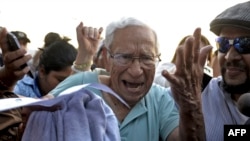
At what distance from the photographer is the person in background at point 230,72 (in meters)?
1.94

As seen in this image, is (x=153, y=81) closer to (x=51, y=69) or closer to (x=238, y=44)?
(x=238, y=44)

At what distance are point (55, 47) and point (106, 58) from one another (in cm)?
136

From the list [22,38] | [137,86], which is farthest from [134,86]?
[22,38]

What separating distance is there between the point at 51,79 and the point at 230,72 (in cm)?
165

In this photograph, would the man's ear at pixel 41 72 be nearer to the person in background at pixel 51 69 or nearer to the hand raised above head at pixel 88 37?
the person in background at pixel 51 69

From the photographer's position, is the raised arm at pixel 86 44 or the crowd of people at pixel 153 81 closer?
the crowd of people at pixel 153 81

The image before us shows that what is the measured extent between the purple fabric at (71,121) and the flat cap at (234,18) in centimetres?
102

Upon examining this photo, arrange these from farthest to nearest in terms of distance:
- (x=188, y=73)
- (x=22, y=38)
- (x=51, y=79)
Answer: (x=22, y=38)
(x=51, y=79)
(x=188, y=73)

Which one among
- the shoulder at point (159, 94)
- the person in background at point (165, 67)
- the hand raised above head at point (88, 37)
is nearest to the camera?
the shoulder at point (159, 94)

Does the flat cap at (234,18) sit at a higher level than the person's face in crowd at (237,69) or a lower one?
higher

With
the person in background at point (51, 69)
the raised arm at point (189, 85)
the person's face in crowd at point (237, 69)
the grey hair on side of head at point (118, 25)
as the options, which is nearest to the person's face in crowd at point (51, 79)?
the person in background at point (51, 69)

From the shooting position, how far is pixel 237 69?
1.96 metres

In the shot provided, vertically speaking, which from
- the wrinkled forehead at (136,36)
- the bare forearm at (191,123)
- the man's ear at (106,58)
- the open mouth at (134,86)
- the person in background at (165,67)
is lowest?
the person in background at (165,67)

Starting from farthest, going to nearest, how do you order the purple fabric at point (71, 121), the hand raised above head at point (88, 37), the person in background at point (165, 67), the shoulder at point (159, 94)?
the person in background at point (165, 67) < the hand raised above head at point (88, 37) < the shoulder at point (159, 94) < the purple fabric at point (71, 121)
